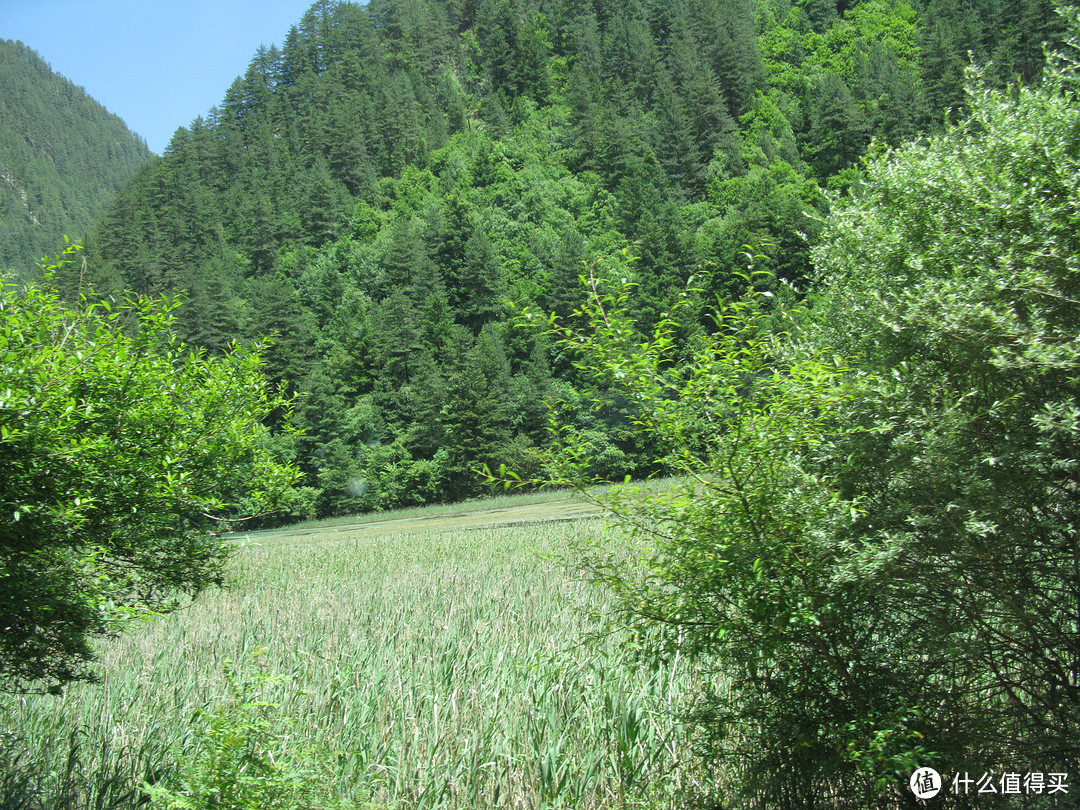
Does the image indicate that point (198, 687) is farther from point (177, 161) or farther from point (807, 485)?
point (177, 161)

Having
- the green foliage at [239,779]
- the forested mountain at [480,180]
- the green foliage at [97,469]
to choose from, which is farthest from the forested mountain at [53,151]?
the green foliage at [239,779]

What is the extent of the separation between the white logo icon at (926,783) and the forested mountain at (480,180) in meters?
31.7

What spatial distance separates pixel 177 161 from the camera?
92.5m

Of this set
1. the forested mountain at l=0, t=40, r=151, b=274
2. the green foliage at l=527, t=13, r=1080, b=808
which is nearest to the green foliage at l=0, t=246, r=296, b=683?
the green foliage at l=527, t=13, r=1080, b=808

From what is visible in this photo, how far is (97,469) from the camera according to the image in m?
3.70

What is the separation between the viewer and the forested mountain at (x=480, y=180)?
171ft

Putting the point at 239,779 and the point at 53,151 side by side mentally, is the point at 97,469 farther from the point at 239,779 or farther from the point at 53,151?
the point at 53,151

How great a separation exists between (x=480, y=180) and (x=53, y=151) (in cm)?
13531

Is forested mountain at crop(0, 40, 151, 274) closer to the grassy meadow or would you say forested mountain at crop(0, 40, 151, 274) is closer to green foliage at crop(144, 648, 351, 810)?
the grassy meadow

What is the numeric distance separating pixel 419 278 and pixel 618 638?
63155 mm

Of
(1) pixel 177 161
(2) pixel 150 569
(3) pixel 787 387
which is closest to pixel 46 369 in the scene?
(2) pixel 150 569

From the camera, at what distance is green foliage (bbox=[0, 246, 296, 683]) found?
3352 mm

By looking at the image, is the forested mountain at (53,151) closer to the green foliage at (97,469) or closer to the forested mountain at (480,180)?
the forested mountain at (480,180)

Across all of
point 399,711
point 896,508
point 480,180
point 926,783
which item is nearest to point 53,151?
point 480,180
